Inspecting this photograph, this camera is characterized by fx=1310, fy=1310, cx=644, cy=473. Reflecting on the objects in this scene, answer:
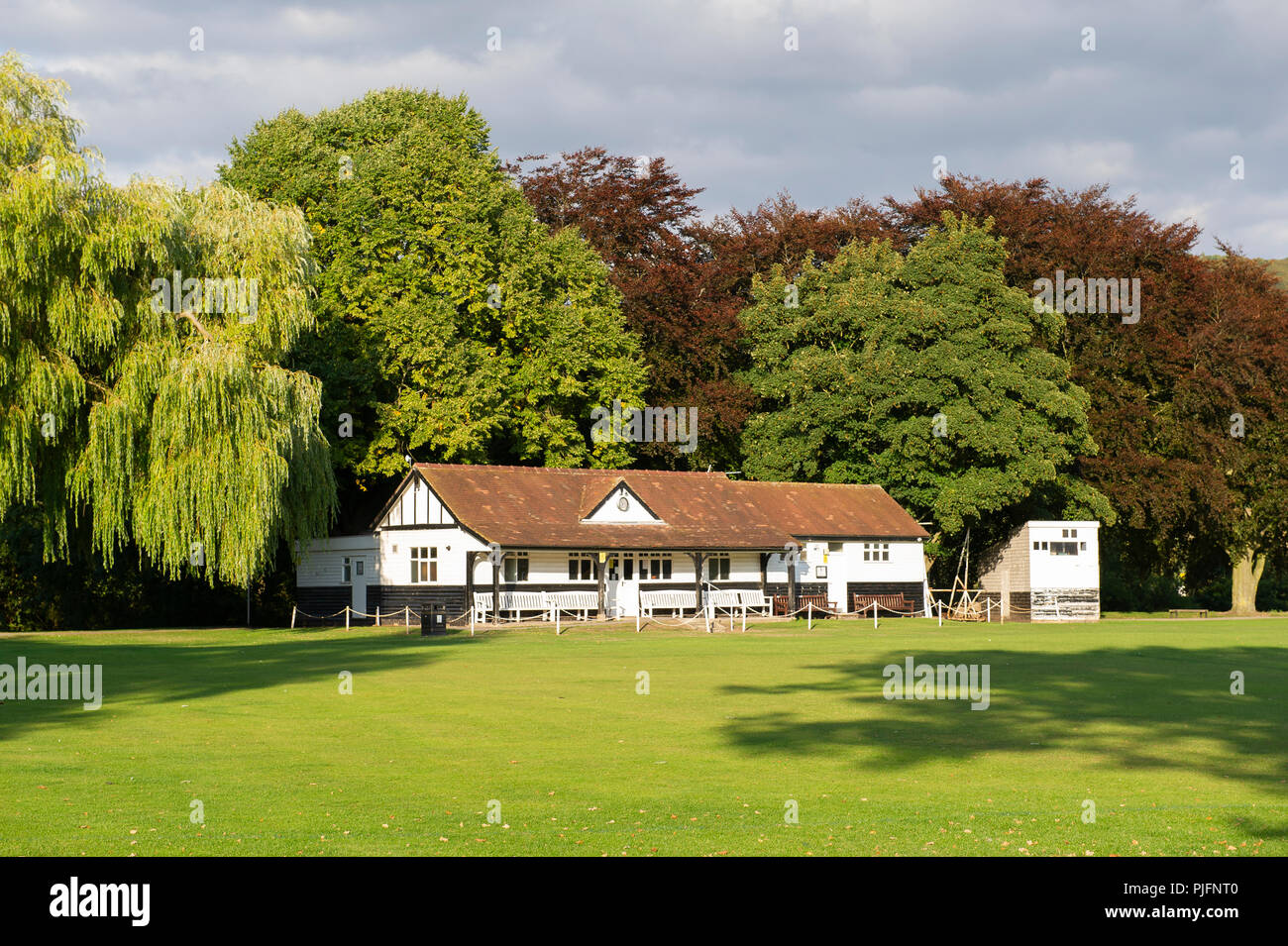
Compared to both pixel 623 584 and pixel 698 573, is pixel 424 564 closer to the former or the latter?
pixel 623 584

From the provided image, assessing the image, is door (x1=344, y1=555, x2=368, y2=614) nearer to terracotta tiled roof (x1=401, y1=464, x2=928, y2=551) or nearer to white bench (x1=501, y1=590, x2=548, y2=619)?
terracotta tiled roof (x1=401, y1=464, x2=928, y2=551)

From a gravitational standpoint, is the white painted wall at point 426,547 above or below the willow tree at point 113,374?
below

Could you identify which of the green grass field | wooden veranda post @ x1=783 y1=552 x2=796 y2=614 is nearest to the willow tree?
the green grass field

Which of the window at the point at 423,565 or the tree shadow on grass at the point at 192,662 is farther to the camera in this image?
the window at the point at 423,565

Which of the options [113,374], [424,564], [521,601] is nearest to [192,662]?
[113,374]

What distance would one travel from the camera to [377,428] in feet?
164

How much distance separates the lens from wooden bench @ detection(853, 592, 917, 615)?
54.5 meters

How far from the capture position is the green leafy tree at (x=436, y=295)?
4956cm

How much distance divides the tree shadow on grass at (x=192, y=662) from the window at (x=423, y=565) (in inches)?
223

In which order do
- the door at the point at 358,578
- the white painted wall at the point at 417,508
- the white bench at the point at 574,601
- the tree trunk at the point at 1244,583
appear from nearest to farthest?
the white painted wall at the point at 417,508 < the white bench at the point at 574,601 < the door at the point at 358,578 < the tree trunk at the point at 1244,583

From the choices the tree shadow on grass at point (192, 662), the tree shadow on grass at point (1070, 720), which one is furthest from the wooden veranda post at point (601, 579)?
the tree shadow on grass at point (1070, 720)

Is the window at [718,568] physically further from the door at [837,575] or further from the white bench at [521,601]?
the white bench at [521,601]

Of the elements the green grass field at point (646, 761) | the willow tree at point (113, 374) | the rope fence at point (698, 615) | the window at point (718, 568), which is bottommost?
the rope fence at point (698, 615)

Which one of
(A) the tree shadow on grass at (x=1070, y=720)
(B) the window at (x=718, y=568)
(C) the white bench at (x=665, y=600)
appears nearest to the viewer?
(A) the tree shadow on grass at (x=1070, y=720)
